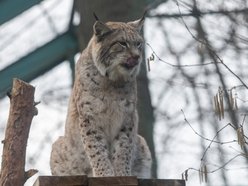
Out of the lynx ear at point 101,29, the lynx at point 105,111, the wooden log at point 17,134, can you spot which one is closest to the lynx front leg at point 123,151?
the lynx at point 105,111

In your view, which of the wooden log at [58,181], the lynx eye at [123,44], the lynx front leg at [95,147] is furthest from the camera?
the lynx eye at [123,44]

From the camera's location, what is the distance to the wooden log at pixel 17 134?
461 cm

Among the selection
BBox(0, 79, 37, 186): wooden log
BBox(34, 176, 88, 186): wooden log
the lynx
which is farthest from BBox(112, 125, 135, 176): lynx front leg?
BBox(34, 176, 88, 186): wooden log

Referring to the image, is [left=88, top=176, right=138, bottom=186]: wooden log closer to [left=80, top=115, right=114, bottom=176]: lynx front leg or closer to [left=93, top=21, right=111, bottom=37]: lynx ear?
[left=80, top=115, right=114, bottom=176]: lynx front leg

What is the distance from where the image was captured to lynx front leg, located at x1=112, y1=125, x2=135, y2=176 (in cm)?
549

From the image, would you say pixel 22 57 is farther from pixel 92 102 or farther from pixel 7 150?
pixel 7 150

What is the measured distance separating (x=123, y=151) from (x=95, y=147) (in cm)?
18

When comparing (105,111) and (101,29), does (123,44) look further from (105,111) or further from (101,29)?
(105,111)

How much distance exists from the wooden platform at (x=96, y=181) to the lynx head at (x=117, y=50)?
1267 millimetres

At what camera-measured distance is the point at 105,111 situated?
556cm

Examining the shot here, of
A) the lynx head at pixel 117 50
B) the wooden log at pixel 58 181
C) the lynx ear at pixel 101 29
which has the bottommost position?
the wooden log at pixel 58 181

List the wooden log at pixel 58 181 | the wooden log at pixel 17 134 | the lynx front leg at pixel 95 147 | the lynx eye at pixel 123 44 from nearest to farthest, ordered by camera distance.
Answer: the wooden log at pixel 58 181, the wooden log at pixel 17 134, the lynx front leg at pixel 95 147, the lynx eye at pixel 123 44

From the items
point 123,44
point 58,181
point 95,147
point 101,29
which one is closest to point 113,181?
point 58,181

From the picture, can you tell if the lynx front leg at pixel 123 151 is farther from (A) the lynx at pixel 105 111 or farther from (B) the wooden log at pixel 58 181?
(B) the wooden log at pixel 58 181
